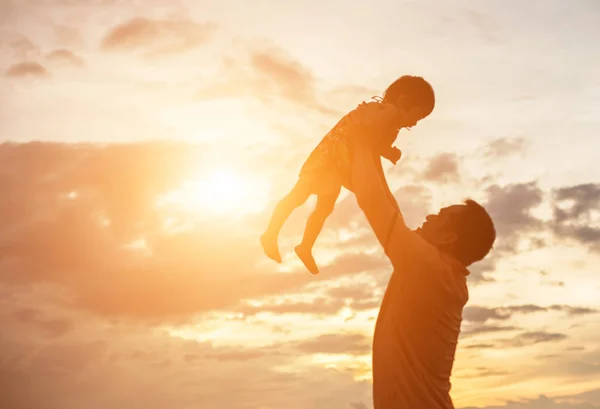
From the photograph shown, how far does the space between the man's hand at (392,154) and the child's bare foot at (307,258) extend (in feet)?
5.46

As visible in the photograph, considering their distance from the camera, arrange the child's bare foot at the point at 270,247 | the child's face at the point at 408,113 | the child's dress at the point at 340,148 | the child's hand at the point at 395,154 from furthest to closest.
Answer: the child's bare foot at the point at 270,247 → the child's hand at the point at 395,154 → the child's face at the point at 408,113 → the child's dress at the point at 340,148

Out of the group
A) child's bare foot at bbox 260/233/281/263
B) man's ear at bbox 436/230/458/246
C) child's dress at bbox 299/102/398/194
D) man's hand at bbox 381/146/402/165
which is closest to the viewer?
man's ear at bbox 436/230/458/246

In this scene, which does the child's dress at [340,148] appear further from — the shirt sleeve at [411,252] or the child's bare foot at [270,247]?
the child's bare foot at [270,247]

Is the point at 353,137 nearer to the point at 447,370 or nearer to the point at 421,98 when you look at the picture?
the point at 421,98

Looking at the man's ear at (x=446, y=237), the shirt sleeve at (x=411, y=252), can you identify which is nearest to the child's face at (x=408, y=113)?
the man's ear at (x=446, y=237)

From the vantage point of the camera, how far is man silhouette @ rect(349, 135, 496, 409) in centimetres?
531

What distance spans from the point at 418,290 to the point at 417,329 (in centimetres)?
39

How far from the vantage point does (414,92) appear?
6.82 meters

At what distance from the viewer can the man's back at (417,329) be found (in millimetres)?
5328

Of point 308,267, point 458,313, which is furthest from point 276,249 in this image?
point 458,313

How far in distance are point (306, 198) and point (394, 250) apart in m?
2.13

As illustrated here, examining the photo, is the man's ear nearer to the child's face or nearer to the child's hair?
the child's face

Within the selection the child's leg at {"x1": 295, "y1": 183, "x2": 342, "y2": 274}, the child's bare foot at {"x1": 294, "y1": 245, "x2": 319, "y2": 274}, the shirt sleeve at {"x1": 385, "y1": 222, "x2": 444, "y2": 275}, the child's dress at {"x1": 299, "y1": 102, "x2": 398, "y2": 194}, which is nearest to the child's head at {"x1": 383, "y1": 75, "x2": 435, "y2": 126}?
the child's dress at {"x1": 299, "y1": 102, "x2": 398, "y2": 194}

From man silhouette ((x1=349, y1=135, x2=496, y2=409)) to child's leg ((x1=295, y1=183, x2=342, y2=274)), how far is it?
1604mm
